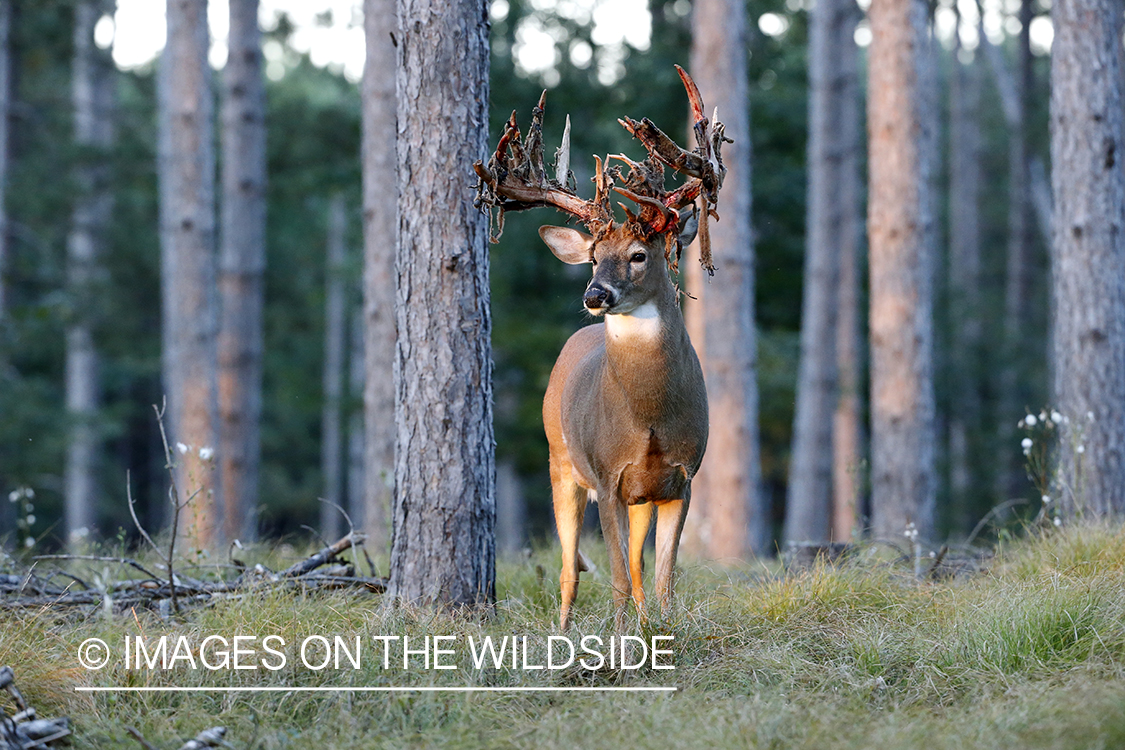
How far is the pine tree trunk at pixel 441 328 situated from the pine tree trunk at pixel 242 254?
693 centimetres

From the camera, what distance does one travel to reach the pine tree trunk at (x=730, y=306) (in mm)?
10852

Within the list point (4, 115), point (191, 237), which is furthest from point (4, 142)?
point (191, 237)

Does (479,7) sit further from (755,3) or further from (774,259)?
(774,259)

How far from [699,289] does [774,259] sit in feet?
27.2

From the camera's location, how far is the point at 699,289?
11414 mm

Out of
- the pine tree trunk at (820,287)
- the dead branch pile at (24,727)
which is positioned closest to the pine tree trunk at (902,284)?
the pine tree trunk at (820,287)

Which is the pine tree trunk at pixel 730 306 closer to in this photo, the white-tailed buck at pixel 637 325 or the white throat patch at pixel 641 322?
the white-tailed buck at pixel 637 325

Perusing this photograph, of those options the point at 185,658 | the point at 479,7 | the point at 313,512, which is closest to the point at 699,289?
the point at 479,7

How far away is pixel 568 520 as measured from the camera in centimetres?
602

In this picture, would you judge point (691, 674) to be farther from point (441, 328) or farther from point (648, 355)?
point (441, 328)

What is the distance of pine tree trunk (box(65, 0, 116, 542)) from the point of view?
18.4 metres

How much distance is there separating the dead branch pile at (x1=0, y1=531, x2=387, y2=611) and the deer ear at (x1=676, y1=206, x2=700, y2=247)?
7.82 feet

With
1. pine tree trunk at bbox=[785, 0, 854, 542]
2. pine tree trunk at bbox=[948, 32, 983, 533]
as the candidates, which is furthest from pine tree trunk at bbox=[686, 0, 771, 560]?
pine tree trunk at bbox=[948, 32, 983, 533]

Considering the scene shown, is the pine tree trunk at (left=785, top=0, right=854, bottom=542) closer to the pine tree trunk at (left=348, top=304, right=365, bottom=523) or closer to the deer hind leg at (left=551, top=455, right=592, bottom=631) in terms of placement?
the pine tree trunk at (left=348, top=304, right=365, bottom=523)
